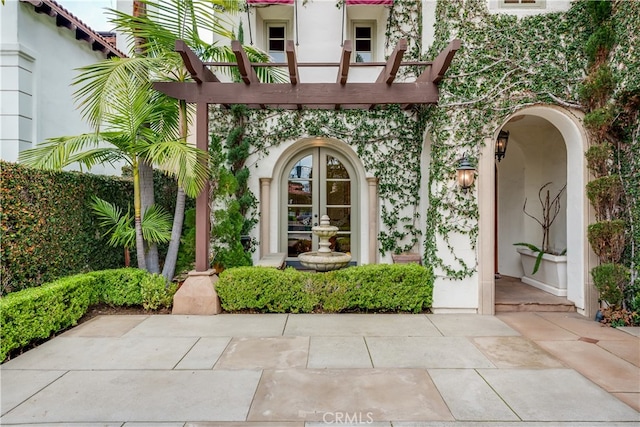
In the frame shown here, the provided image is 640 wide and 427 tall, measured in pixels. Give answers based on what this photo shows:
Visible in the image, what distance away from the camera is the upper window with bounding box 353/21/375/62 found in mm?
7457

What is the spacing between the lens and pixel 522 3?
4.92 meters

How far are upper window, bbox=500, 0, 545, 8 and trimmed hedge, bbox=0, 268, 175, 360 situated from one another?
21.9 feet

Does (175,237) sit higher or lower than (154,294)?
higher

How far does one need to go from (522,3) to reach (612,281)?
4176mm

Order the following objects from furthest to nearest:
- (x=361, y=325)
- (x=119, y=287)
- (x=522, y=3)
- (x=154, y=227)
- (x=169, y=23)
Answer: (x=154, y=227) → (x=119, y=287) → (x=522, y=3) → (x=169, y=23) → (x=361, y=325)

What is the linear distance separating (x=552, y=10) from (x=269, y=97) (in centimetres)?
437

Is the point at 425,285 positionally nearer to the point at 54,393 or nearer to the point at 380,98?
the point at 380,98

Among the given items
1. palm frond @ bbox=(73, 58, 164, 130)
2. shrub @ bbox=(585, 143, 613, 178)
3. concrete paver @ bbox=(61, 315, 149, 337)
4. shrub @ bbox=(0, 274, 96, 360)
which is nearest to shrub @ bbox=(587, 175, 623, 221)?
shrub @ bbox=(585, 143, 613, 178)

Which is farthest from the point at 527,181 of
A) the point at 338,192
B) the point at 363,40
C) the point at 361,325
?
the point at 361,325

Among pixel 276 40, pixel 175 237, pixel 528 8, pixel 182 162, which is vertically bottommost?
pixel 175 237

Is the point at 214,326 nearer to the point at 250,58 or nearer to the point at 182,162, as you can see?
the point at 182,162

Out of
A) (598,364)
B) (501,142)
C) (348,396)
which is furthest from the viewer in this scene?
(501,142)

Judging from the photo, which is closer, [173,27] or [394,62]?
[394,62]

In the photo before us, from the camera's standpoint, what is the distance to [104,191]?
5.68m
